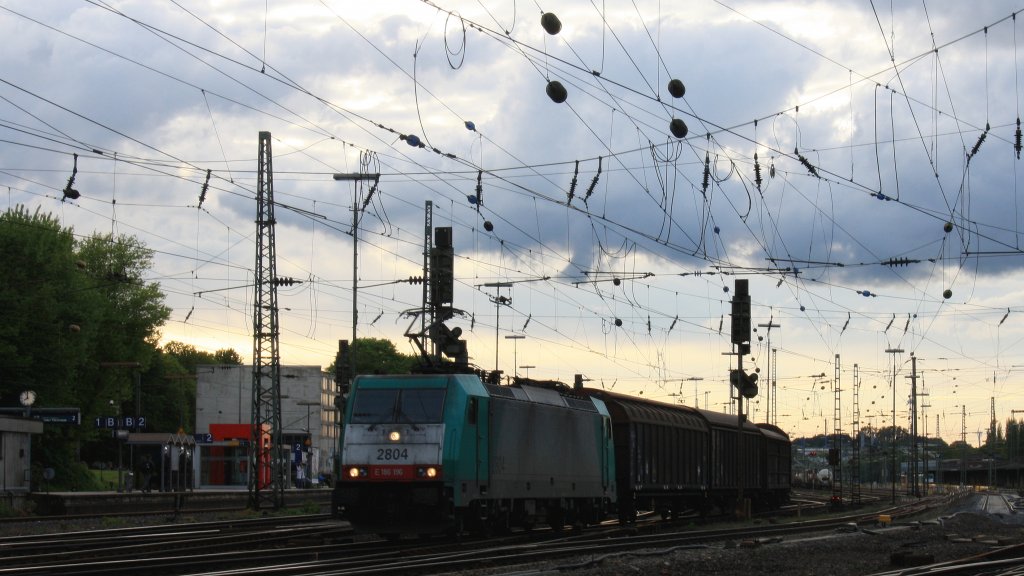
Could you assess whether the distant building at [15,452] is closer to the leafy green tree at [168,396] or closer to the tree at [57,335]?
the tree at [57,335]

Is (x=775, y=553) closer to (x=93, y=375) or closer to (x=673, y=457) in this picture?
(x=673, y=457)

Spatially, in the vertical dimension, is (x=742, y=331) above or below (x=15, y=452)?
above

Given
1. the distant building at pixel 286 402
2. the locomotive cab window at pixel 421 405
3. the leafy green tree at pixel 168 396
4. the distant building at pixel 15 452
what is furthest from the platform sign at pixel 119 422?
the leafy green tree at pixel 168 396

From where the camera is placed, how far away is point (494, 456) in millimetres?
25281

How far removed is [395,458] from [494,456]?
2503mm

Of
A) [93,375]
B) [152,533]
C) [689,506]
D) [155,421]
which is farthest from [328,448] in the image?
[152,533]

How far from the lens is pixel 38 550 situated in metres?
21.9

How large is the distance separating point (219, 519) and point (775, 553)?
773 inches

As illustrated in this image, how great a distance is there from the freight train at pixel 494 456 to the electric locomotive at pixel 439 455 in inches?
0.9

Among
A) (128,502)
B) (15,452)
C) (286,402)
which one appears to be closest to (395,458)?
(128,502)

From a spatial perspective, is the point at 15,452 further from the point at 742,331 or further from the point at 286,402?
the point at 286,402

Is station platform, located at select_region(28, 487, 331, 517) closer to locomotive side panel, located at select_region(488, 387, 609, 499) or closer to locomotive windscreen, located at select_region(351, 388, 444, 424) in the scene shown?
locomotive side panel, located at select_region(488, 387, 609, 499)

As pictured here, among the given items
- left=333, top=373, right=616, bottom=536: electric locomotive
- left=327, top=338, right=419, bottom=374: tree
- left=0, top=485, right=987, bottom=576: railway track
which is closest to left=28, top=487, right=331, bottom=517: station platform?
left=0, top=485, right=987, bottom=576: railway track

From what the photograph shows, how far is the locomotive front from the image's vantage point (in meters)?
23.2
